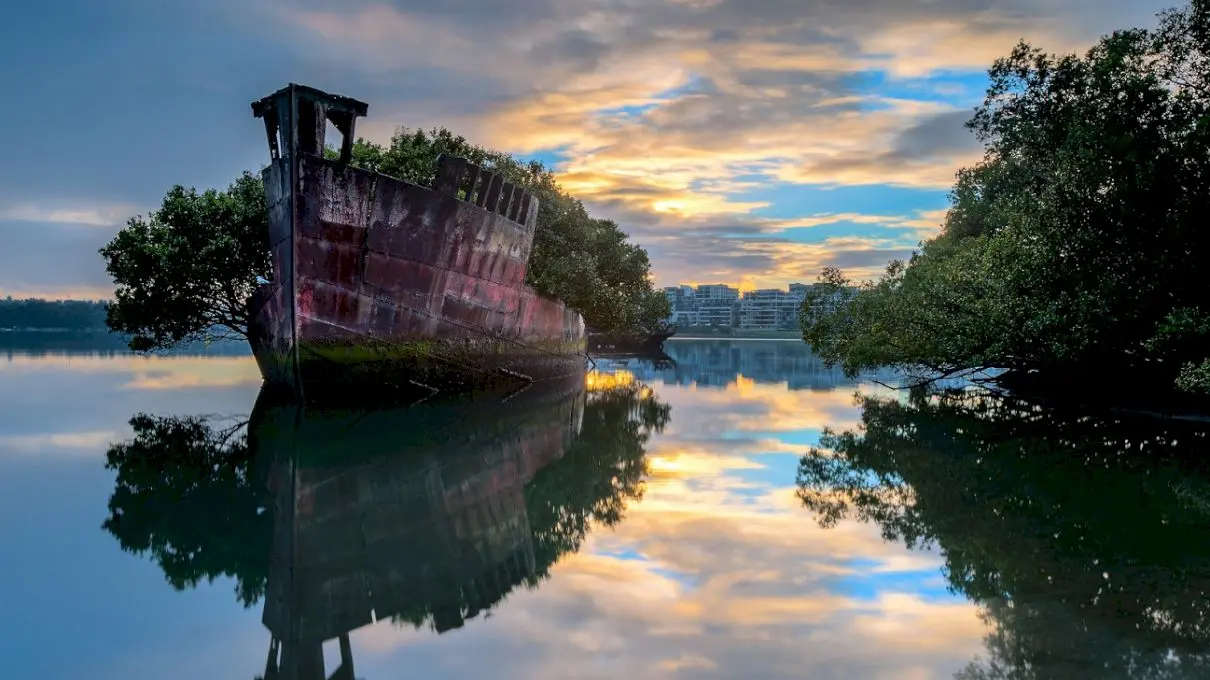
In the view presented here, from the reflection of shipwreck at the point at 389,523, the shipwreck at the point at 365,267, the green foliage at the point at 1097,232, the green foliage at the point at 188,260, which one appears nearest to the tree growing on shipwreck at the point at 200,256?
the green foliage at the point at 188,260

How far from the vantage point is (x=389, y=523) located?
33.9 ft

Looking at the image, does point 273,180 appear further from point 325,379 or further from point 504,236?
point 504,236

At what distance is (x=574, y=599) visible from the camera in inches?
294

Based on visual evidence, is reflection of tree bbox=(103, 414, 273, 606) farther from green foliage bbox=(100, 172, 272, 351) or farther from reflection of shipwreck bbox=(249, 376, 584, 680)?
green foliage bbox=(100, 172, 272, 351)

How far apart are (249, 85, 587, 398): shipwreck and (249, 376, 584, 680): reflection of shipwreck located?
3.34 meters

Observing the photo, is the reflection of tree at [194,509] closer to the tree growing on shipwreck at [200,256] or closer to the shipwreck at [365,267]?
the shipwreck at [365,267]

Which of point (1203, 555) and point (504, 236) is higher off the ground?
point (504, 236)

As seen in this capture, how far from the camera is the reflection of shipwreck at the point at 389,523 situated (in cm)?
695

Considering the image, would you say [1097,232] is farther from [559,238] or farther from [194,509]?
[559,238]

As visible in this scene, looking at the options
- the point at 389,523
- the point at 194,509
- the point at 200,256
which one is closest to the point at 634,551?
the point at 389,523

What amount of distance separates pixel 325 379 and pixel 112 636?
18.4 metres

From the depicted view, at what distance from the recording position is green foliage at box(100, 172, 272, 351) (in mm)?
32156

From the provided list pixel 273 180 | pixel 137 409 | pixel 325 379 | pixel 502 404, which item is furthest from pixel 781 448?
pixel 137 409

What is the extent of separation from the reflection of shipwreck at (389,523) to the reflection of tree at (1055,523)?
12.9 feet
